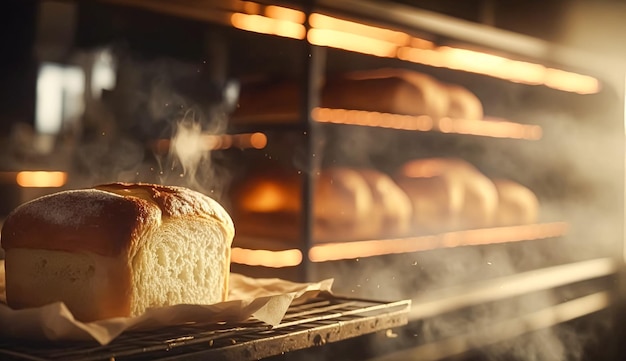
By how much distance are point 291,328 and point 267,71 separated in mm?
1905

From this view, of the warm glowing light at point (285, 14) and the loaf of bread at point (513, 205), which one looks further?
the loaf of bread at point (513, 205)

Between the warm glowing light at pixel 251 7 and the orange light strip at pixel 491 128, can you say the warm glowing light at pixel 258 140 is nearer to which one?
the warm glowing light at pixel 251 7

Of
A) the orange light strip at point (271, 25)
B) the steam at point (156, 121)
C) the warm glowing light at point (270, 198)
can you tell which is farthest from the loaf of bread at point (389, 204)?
the orange light strip at point (271, 25)

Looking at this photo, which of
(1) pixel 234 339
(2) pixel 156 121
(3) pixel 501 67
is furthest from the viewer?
(3) pixel 501 67

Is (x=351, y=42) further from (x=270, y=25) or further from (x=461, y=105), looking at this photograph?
Answer: (x=461, y=105)

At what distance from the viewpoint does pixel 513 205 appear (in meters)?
3.43

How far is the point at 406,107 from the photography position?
282 cm

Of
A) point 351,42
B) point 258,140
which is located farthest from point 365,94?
point 258,140

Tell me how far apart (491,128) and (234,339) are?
A: 8.85ft

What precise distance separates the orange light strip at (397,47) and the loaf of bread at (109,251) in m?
1.25

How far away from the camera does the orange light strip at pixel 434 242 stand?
2.46 meters

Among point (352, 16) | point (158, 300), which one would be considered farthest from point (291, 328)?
point (352, 16)

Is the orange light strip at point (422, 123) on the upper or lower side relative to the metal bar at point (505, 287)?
upper

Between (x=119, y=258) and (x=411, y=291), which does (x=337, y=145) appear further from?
(x=119, y=258)
